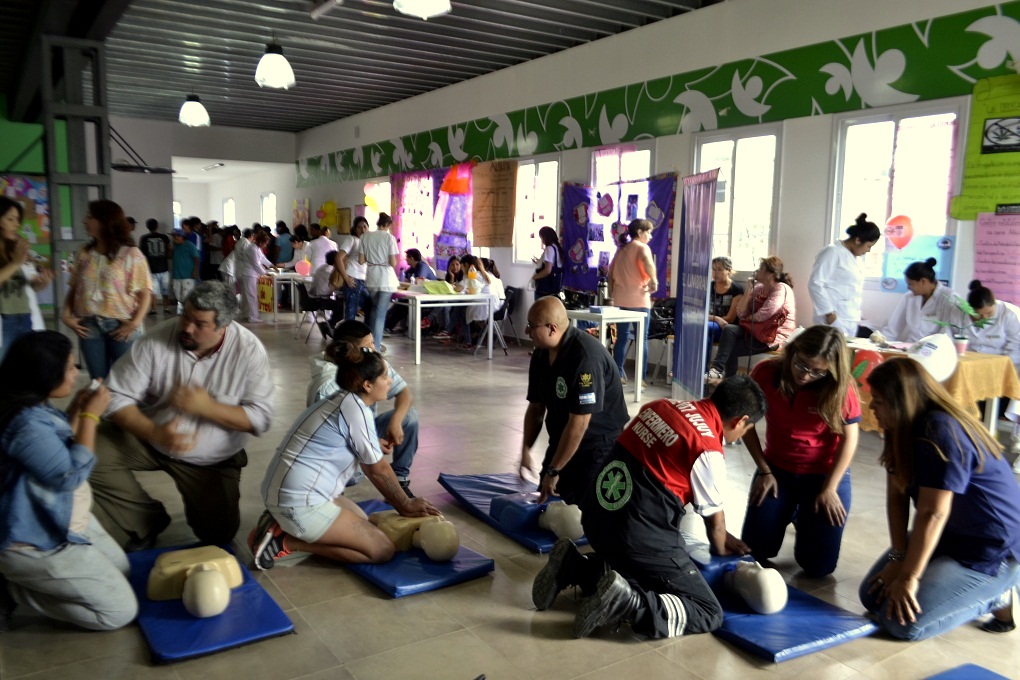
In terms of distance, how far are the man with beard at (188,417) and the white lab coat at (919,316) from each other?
456cm

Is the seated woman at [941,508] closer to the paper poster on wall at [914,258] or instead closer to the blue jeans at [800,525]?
the blue jeans at [800,525]

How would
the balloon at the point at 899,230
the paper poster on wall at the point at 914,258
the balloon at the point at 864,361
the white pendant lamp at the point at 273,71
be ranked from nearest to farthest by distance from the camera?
the balloon at the point at 864,361 < the paper poster on wall at the point at 914,258 < the balloon at the point at 899,230 < the white pendant lamp at the point at 273,71

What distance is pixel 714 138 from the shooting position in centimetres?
749

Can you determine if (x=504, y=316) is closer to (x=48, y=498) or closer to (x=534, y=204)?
(x=534, y=204)

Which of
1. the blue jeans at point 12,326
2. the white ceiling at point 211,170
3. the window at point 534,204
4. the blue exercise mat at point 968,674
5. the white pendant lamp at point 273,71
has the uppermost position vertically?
the white ceiling at point 211,170

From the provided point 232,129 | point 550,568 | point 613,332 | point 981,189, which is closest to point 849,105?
point 981,189

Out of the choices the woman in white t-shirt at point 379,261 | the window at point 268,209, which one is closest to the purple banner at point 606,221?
the woman in white t-shirt at point 379,261

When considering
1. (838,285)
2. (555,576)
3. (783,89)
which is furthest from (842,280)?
(555,576)

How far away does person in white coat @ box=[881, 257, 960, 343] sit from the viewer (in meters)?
5.44

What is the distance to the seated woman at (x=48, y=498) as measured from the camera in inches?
94.3

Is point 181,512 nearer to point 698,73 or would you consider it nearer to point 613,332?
point 613,332

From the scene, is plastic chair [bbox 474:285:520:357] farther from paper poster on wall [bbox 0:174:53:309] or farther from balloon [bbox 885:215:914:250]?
paper poster on wall [bbox 0:174:53:309]

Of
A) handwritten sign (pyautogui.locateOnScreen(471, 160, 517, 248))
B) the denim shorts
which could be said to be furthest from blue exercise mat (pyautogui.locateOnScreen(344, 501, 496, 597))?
handwritten sign (pyautogui.locateOnScreen(471, 160, 517, 248))

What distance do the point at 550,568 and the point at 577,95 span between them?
23.9 ft
